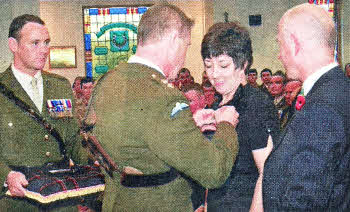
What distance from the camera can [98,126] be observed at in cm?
164

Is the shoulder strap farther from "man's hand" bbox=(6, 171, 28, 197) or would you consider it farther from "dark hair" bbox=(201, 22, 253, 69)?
"dark hair" bbox=(201, 22, 253, 69)

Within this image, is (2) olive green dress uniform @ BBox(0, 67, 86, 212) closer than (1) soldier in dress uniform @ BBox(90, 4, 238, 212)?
No

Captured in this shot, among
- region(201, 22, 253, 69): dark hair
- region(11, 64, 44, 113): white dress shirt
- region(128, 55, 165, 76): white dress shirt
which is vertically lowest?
region(11, 64, 44, 113): white dress shirt

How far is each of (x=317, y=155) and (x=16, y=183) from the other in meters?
1.49

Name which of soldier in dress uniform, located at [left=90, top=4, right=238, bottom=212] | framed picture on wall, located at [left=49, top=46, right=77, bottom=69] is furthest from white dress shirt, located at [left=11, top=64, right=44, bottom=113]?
framed picture on wall, located at [left=49, top=46, right=77, bottom=69]

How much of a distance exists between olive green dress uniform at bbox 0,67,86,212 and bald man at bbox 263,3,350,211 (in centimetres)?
131

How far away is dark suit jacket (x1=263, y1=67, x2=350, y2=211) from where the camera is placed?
1.34 metres

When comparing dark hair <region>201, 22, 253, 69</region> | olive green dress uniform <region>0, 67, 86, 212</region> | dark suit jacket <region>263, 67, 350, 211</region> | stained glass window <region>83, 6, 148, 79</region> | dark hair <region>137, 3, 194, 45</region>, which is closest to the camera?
dark suit jacket <region>263, 67, 350, 211</region>

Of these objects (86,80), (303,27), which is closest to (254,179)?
(303,27)

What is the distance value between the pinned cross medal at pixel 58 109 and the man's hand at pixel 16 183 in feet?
1.41

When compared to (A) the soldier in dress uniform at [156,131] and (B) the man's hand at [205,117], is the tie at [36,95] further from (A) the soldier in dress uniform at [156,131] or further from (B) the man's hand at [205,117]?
(B) the man's hand at [205,117]

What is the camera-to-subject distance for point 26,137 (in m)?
2.41

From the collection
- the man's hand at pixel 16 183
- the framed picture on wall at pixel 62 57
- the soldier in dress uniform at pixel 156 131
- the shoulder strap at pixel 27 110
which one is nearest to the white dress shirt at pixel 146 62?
the soldier in dress uniform at pixel 156 131

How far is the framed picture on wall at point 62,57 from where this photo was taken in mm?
10070
